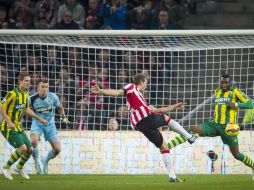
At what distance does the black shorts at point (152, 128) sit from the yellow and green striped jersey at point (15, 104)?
2.23 metres

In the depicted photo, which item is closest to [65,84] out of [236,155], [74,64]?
[74,64]

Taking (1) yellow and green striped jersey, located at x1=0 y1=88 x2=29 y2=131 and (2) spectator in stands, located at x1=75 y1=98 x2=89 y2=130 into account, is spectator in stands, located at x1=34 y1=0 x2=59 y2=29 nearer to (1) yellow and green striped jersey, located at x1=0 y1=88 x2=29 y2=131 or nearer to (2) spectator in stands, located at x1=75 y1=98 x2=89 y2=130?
(2) spectator in stands, located at x1=75 y1=98 x2=89 y2=130

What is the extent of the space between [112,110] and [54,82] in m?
1.28

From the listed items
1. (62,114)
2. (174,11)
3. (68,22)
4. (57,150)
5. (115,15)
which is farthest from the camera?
(115,15)

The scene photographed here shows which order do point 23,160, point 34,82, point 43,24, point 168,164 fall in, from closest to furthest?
1. point 168,164
2. point 23,160
3. point 34,82
4. point 43,24

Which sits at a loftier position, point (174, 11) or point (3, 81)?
point (174, 11)

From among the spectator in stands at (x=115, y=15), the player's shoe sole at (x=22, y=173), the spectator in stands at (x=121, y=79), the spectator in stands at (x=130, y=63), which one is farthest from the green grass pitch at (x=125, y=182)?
the spectator in stands at (x=115, y=15)

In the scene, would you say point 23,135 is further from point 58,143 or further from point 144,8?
point 144,8

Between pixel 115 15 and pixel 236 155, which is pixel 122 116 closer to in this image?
pixel 236 155

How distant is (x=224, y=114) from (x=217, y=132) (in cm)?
36

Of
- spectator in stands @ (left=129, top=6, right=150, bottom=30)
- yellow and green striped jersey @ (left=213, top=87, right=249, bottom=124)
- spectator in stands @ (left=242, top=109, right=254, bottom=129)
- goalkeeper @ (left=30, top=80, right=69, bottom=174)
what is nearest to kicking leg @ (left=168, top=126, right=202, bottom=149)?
yellow and green striped jersey @ (left=213, top=87, right=249, bottom=124)

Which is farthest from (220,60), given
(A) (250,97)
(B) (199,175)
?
(B) (199,175)

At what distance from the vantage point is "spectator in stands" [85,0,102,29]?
981 inches

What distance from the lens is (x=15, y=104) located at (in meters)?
19.7
